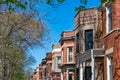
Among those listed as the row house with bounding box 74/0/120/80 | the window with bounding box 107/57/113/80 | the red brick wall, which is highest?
the red brick wall

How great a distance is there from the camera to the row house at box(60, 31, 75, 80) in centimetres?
5509

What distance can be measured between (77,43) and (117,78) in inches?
745

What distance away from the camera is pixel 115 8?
27.4 meters

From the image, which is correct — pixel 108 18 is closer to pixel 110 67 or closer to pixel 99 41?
pixel 110 67

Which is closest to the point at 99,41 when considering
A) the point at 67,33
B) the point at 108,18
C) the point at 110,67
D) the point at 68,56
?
the point at 108,18

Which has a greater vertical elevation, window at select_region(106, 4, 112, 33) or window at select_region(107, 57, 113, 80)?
window at select_region(106, 4, 112, 33)

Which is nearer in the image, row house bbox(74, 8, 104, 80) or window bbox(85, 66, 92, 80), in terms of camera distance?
window bbox(85, 66, 92, 80)

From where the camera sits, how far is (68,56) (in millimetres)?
56812

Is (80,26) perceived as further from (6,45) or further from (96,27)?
(6,45)

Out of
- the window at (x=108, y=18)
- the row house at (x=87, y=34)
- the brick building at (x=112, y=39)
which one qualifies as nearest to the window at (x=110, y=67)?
the brick building at (x=112, y=39)

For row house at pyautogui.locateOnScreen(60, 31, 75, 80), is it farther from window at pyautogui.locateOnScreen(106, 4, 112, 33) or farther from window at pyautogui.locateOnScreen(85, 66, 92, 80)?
window at pyautogui.locateOnScreen(106, 4, 112, 33)

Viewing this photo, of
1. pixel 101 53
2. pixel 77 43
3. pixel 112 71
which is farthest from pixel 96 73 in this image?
pixel 77 43

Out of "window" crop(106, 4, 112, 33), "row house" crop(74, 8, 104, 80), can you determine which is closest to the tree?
"window" crop(106, 4, 112, 33)

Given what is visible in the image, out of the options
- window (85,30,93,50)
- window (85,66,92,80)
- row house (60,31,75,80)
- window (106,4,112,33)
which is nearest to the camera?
window (106,4,112,33)
